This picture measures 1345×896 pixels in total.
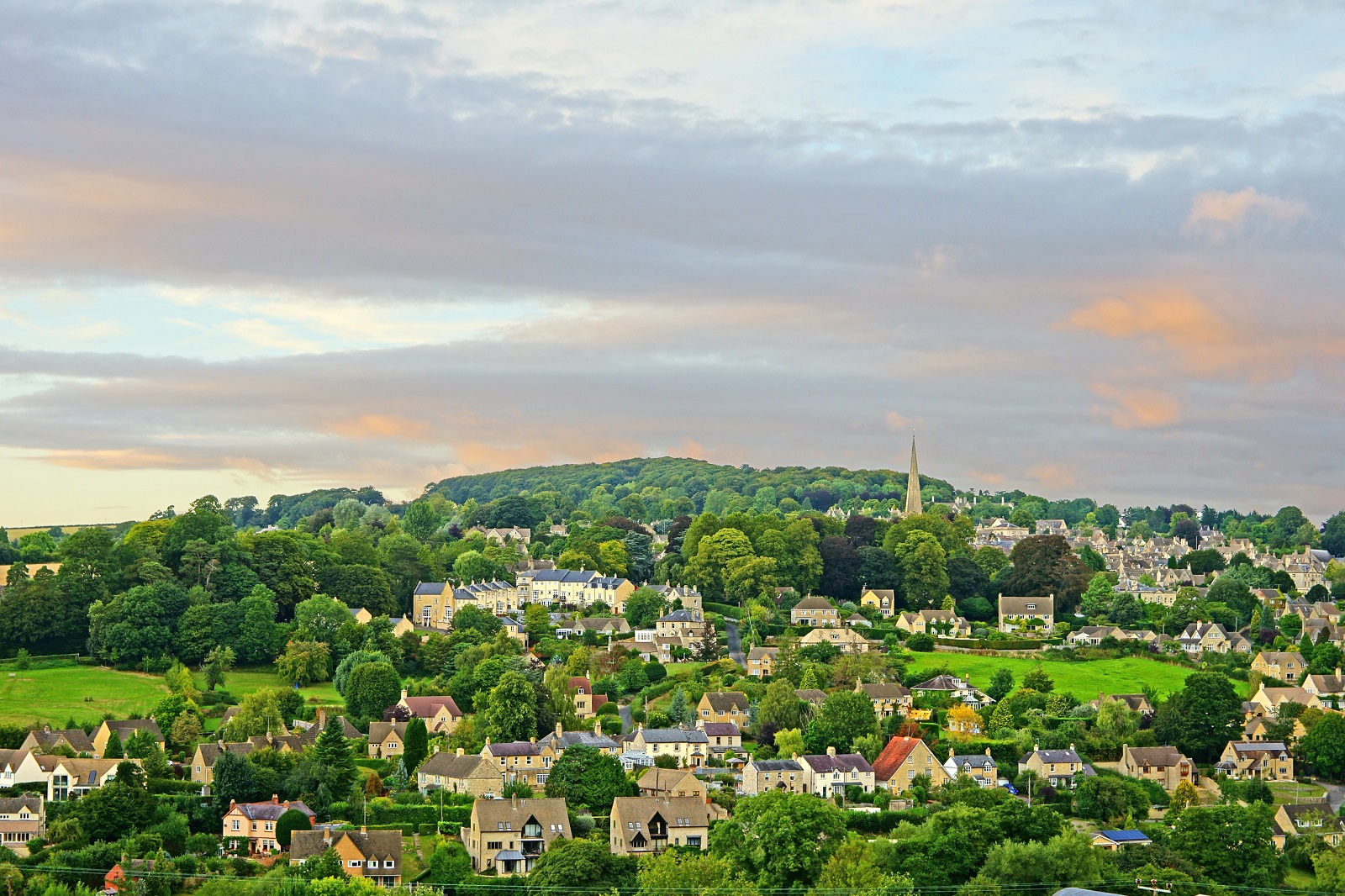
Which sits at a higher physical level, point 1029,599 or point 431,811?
point 1029,599

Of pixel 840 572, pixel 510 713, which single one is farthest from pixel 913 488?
pixel 510 713

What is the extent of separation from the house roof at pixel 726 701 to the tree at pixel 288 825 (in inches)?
805

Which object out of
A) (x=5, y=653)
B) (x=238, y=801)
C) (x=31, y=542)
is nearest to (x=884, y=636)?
(x=238, y=801)

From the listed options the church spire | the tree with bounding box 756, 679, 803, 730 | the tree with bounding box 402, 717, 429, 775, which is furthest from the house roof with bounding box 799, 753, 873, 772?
the church spire

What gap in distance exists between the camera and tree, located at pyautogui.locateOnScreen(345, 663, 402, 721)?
219ft

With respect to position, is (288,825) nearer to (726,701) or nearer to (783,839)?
(783,839)

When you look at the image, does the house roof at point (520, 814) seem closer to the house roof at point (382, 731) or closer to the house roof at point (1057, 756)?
the house roof at point (382, 731)

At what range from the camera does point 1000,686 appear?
70438 millimetres

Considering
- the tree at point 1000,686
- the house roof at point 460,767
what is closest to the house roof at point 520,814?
the house roof at point 460,767

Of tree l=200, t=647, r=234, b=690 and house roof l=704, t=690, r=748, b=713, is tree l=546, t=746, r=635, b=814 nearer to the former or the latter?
house roof l=704, t=690, r=748, b=713

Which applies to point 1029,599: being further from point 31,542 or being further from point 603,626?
point 31,542

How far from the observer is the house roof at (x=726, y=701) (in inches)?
2635

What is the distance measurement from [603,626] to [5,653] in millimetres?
30478

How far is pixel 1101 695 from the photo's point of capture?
68000mm
